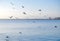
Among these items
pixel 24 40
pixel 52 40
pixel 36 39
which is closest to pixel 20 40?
pixel 24 40

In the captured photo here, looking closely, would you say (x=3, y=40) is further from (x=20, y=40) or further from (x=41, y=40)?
(x=41, y=40)

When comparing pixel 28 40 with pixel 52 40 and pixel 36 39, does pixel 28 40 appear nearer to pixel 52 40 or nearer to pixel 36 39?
pixel 36 39

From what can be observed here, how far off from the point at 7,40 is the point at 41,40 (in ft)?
10.2

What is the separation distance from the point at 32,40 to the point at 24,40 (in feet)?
2.44

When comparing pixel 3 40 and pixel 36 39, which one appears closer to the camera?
pixel 3 40

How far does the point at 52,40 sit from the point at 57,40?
518 millimetres

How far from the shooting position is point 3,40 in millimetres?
17656

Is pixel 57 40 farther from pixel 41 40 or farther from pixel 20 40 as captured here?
pixel 20 40

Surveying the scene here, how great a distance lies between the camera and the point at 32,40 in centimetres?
1869

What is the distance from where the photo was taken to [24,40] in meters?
18.7

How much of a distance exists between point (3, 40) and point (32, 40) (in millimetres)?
2765

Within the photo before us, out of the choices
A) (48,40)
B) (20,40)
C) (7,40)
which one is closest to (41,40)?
(48,40)

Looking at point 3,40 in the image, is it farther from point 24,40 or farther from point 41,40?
point 41,40

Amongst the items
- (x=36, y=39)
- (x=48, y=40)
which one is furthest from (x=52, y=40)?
(x=36, y=39)
